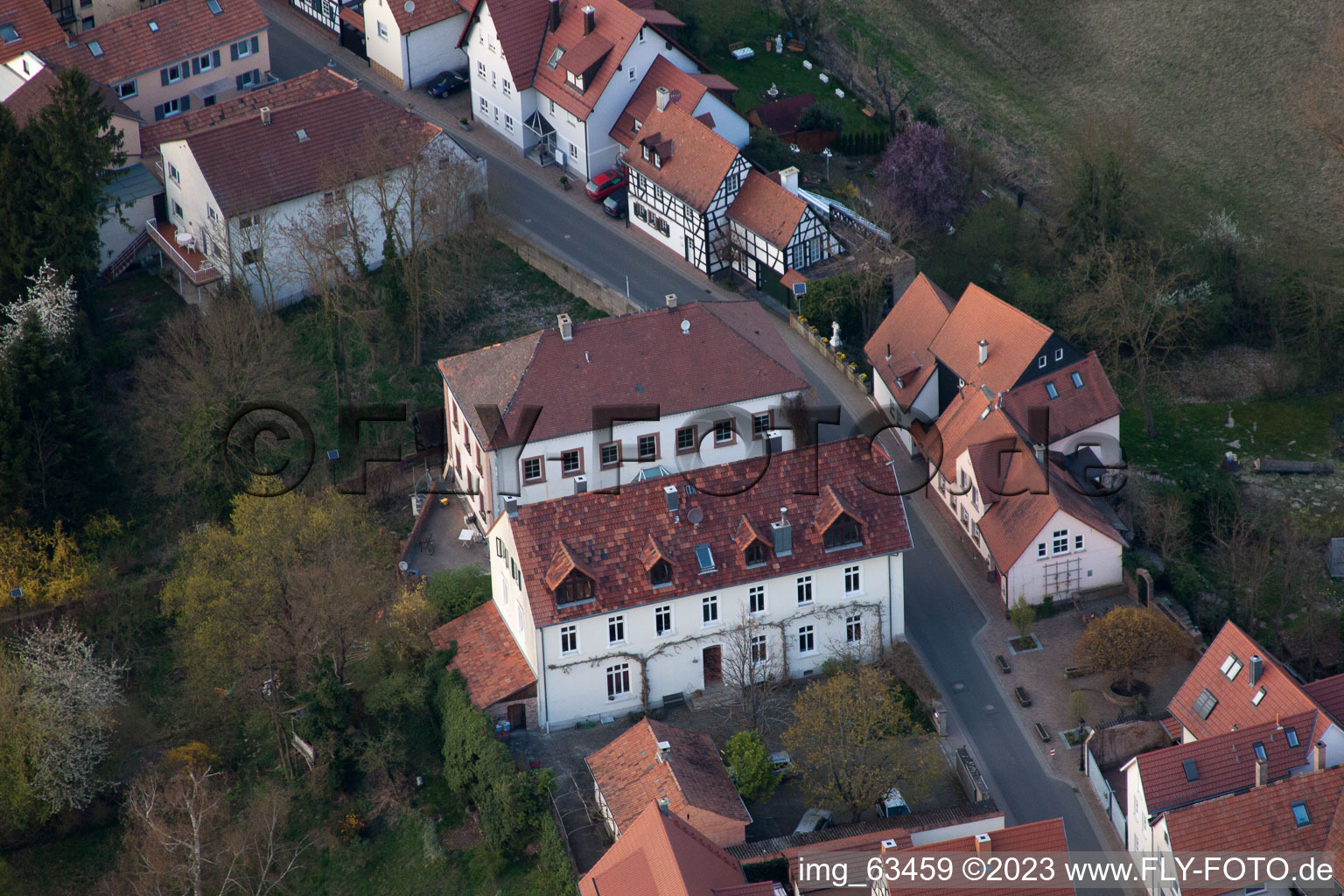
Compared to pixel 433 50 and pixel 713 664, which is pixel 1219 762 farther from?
pixel 433 50

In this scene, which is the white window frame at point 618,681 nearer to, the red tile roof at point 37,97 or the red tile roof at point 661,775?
the red tile roof at point 661,775

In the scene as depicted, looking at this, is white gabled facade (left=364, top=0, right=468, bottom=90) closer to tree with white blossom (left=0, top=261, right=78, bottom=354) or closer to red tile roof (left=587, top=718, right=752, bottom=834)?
tree with white blossom (left=0, top=261, right=78, bottom=354)

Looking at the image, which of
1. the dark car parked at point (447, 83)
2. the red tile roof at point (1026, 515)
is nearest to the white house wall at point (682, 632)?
the red tile roof at point (1026, 515)

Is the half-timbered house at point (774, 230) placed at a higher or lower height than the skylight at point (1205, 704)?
higher

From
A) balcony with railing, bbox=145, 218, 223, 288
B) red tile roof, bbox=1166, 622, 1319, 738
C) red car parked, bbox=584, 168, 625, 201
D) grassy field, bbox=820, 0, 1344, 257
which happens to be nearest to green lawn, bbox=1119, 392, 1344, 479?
grassy field, bbox=820, 0, 1344, 257

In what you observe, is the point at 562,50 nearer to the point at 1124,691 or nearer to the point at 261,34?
the point at 261,34

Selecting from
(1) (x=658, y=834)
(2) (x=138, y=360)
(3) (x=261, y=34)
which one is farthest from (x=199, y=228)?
(1) (x=658, y=834)
